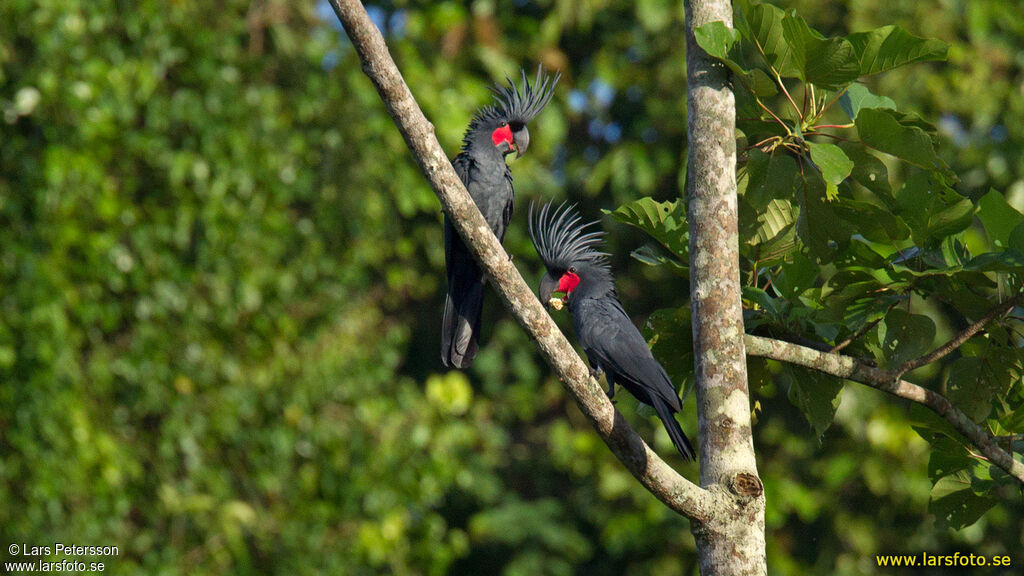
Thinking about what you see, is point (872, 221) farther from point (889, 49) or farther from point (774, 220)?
point (889, 49)

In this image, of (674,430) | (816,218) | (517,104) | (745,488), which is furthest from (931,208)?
(517,104)

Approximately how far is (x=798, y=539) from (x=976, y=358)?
466cm

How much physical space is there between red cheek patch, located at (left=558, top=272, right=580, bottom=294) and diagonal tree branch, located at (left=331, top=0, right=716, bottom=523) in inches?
35.3

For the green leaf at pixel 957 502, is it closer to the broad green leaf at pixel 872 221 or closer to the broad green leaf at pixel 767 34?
the broad green leaf at pixel 872 221

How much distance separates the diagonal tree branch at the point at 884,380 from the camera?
7.73ft

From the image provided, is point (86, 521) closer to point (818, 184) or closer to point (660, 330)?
point (660, 330)

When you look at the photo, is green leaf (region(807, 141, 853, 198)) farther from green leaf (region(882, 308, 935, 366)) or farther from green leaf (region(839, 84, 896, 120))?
green leaf (region(882, 308, 935, 366))

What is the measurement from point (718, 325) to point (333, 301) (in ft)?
14.1

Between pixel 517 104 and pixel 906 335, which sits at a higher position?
pixel 517 104

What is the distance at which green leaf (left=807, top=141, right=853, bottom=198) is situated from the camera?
2.11 meters

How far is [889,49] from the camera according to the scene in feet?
7.13

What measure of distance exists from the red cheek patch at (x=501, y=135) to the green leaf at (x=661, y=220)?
1.50 meters

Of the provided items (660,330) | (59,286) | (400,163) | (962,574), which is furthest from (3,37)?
(962,574)

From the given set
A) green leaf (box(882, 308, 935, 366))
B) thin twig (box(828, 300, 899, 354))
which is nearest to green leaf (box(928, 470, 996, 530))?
green leaf (box(882, 308, 935, 366))
